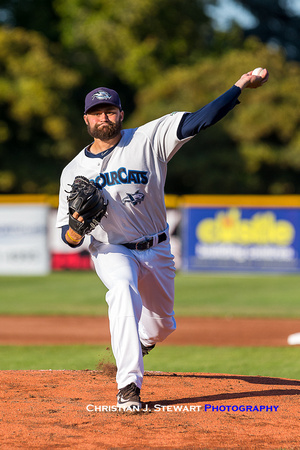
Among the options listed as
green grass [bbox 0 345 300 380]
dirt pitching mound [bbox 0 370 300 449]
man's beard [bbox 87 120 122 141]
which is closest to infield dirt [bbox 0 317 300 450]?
dirt pitching mound [bbox 0 370 300 449]

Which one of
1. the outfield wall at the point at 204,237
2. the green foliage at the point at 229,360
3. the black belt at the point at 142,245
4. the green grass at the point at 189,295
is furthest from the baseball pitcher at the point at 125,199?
the outfield wall at the point at 204,237

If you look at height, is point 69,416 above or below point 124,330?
below

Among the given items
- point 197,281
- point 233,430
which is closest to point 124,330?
point 233,430

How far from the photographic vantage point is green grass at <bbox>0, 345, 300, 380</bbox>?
6.84 meters

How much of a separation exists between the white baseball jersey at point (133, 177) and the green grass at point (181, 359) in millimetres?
2364

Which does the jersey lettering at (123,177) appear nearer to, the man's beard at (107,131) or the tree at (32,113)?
the man's beard at (107,131)

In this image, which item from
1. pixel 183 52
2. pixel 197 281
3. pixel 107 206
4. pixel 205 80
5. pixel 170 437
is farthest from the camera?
pixel 183 52

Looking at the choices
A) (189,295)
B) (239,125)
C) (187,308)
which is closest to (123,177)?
(187,308)

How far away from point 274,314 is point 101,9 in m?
18.4

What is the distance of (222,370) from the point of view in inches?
266

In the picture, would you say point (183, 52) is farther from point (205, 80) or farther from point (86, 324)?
point (86, 324)

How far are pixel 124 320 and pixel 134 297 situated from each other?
17 cm

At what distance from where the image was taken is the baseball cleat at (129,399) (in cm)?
426

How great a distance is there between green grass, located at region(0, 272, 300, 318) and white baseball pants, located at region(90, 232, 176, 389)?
6.19m
